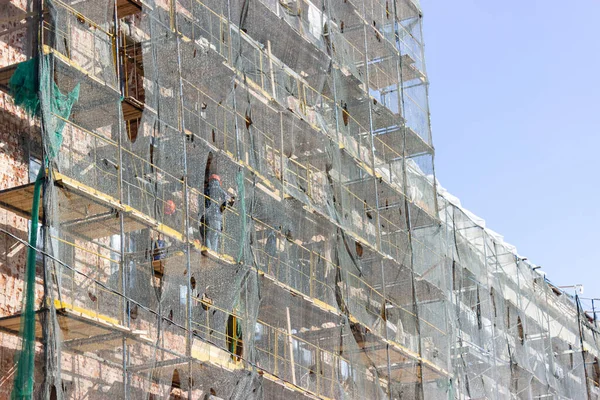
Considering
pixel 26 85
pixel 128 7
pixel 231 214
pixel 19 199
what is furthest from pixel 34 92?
pixel 231 214

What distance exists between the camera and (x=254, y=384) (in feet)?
63.4

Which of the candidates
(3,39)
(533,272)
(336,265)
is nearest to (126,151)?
(3,39)

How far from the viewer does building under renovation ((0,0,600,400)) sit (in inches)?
649

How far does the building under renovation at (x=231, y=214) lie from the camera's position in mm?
16484

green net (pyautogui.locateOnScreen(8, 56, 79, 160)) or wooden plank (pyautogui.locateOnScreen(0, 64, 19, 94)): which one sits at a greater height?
wooden plank (pyautogui.locateOnScreen(0, 64, 19, 94))

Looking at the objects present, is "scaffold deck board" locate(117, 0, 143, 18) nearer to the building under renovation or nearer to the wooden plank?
the building under renovation

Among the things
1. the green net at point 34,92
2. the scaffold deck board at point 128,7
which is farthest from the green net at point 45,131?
the scaffold deck board at point 128,7

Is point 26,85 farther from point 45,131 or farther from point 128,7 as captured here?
point 128,7

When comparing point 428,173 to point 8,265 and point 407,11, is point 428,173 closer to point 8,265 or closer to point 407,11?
point 407,11

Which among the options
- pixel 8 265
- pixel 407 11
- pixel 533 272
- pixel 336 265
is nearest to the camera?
pixel 8 265

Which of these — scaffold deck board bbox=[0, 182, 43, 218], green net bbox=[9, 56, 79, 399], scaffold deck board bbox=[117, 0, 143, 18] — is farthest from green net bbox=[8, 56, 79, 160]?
scaffold deck board bbox=[117, 0, 143, 18]

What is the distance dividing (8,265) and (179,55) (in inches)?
199

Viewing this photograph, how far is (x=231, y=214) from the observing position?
20203mm

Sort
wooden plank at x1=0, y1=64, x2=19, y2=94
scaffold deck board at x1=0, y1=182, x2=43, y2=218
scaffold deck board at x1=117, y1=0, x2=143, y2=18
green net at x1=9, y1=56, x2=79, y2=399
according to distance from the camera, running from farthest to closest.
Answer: scaffold deck board at x1=117, y1=0, x2=143, y2=18 → wooden plank at x1=0, y1=64, x2=19, y2=94 → scaffold deck board at x1=0, y1=182, x2=43, y2=218 → green net at x1=9, y1=56, x2=79, y2=399
